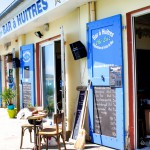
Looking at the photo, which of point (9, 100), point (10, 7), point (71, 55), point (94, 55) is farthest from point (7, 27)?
point (94, 55)

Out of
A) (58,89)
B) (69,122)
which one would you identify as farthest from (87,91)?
(58,89)

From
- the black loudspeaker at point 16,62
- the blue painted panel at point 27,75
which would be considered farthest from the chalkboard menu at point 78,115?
the black loudspeaker at point 16,62

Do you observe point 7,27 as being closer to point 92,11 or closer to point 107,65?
point 92,11

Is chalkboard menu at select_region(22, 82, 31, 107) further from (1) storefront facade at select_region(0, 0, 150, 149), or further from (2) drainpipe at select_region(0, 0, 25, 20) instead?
(2) drainpipe at select_region(0, 0, 25, 20)

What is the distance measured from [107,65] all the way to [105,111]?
93 centimetres

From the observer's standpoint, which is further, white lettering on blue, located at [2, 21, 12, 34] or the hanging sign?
white lettering on blue, located at [2, 21, 12, 34]

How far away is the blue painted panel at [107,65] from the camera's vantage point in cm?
544

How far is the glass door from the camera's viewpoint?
27.6 ft

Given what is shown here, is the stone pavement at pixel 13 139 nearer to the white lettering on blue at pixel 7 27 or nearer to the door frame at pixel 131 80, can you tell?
the door frame at pixel 131 80

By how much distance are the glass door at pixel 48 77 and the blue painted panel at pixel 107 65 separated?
2.39m

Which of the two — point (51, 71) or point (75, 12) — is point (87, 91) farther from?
point (51, 71)

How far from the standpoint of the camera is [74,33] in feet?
23.0

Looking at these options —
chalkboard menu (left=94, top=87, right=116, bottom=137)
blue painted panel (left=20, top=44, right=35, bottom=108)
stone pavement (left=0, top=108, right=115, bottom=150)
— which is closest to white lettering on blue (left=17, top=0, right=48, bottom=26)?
blue painted panel (left=20, top=44, right=35, bottom=108)

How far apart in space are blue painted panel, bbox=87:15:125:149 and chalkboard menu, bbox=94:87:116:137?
4 centimetres
